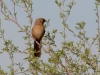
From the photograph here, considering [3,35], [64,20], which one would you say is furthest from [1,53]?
[64,20]

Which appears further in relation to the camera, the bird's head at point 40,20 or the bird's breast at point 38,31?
the bird's head at point 40,20

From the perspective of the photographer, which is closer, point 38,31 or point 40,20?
point 38,31

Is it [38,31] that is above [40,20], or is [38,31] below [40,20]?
below

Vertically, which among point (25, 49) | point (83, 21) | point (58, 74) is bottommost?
point (58, 74)

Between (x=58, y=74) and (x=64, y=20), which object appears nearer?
(x=58, y=74)

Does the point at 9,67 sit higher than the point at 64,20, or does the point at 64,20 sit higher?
the point at 64,20

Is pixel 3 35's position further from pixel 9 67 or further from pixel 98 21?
pixel 98 21

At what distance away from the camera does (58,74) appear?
6199 mm

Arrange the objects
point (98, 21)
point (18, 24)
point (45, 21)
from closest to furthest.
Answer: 1. point (18, 24)
2. point (98, 21)
3. point (45, 21)

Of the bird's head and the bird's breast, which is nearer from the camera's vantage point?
the bird's breast

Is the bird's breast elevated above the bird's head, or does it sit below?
below

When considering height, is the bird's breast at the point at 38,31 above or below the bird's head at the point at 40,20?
below

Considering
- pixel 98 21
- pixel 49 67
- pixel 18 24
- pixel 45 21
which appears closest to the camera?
pixel 18 24

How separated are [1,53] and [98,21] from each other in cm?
219
